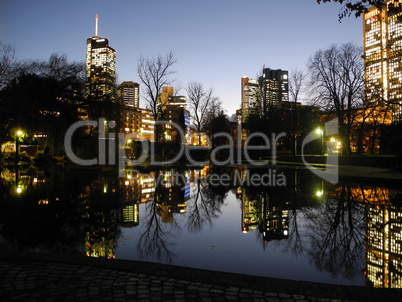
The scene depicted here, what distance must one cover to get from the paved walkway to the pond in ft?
2.00

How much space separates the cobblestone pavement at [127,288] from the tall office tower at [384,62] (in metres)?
20.0

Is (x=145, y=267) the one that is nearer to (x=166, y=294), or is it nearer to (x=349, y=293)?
(x=166, y=294)

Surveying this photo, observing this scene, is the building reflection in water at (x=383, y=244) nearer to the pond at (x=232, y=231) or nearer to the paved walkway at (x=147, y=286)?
the pond at (x=232, y=231)

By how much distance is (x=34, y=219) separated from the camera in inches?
293

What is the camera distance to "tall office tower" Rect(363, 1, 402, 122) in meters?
23.5

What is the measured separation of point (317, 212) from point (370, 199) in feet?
9.82

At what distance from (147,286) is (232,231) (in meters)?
3.34

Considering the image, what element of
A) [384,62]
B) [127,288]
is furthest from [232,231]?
[384,62]

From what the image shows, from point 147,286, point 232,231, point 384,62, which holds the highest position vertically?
point 384,62

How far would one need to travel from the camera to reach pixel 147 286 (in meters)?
3.62

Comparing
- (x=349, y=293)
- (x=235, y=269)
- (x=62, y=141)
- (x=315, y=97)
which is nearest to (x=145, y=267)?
(x=235, y=269)

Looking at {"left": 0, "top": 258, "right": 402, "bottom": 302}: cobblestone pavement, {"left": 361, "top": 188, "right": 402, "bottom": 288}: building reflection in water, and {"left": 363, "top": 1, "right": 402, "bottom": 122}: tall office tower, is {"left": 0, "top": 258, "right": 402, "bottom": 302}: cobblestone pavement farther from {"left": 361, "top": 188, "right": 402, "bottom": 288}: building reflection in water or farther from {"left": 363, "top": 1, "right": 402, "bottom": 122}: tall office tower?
{"left": 363, "top": 1, "right": 402, "bottom": 122}: tall office tower

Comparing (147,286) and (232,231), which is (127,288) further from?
(232,231)

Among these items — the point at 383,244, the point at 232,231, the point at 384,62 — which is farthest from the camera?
the point at 384,62
